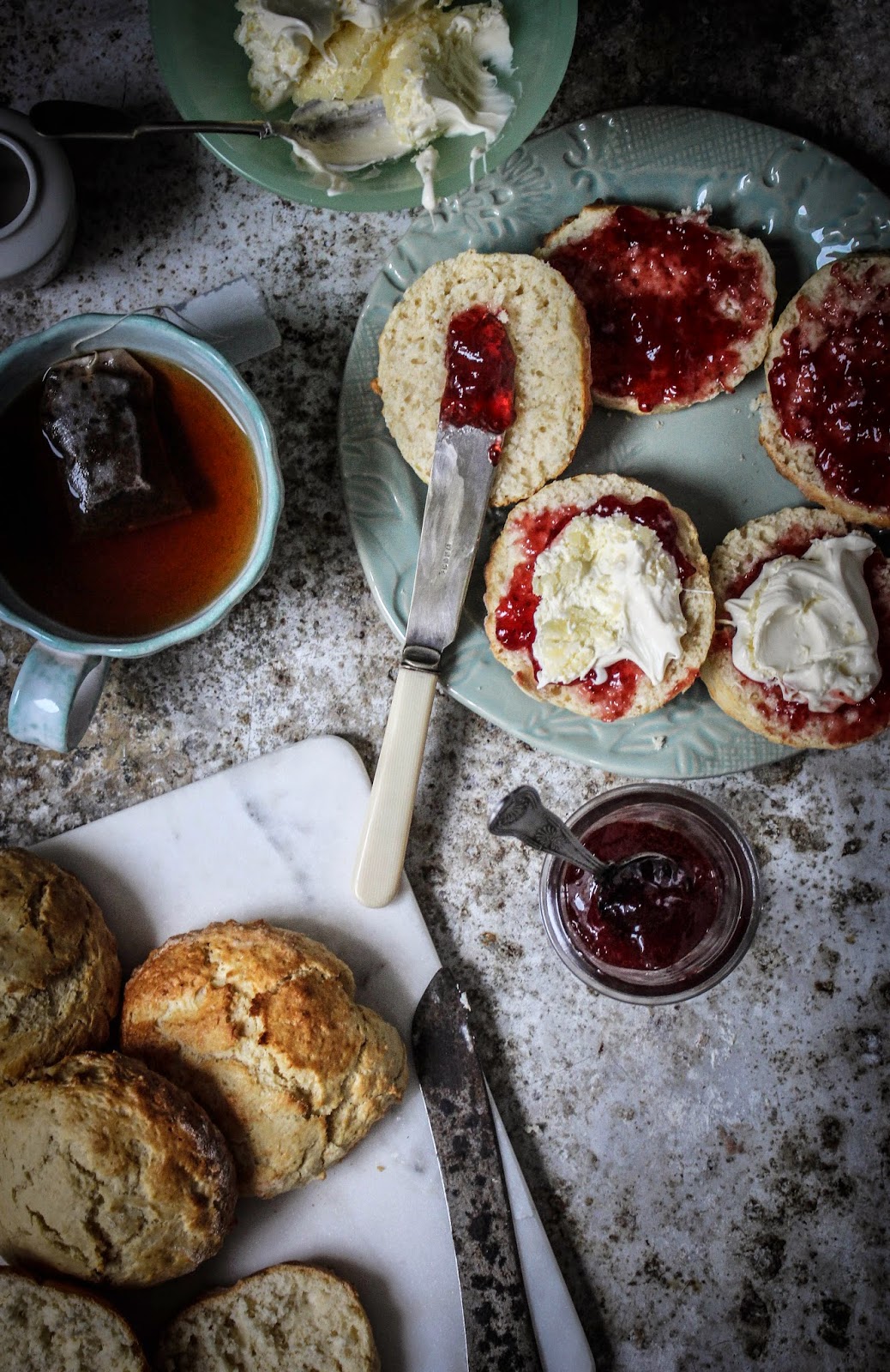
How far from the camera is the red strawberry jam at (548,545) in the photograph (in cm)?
266

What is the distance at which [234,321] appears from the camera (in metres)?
2.96

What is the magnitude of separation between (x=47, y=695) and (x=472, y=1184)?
1.68 meters

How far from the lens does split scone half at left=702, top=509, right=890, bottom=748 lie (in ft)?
8.52

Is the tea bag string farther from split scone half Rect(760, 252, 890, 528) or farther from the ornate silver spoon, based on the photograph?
split scone half Rect(760, 252, 890, 528)

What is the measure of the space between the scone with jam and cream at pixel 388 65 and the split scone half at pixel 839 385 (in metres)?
0.95

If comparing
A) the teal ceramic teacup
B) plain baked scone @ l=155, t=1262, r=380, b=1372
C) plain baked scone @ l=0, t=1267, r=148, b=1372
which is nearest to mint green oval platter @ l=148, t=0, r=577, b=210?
the teal ceramic teacup

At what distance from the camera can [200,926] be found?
283 cm

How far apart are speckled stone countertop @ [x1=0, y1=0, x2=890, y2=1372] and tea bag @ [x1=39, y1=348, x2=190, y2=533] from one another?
56 centimetres

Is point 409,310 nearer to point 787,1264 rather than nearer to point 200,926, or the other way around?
point 200,926

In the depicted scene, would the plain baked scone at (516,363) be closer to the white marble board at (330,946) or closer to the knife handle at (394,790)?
the knife handle at (394,790)

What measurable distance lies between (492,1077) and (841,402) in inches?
81.8

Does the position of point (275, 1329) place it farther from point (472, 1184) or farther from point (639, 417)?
point (639, 417)

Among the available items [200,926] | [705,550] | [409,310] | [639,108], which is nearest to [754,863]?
[705,550]

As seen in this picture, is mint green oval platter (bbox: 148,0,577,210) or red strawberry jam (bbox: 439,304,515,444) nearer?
mint green oval platter (bbox: 148,0,577,210)
